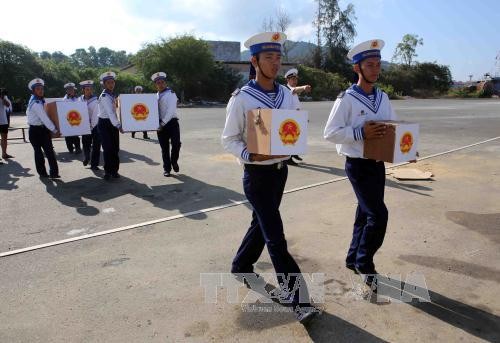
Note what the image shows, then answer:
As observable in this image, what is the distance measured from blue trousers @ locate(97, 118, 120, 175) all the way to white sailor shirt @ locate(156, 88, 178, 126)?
97 centimetres

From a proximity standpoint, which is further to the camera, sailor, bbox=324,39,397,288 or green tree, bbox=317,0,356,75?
green tree, bbox=317,0,356,75

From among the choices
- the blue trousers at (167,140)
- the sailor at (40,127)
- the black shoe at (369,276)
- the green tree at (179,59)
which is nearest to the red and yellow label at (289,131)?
the black shoe at (369,276)

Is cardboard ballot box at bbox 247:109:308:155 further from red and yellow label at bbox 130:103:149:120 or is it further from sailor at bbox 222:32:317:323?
red and yellow label at bbox 130:103:149:120

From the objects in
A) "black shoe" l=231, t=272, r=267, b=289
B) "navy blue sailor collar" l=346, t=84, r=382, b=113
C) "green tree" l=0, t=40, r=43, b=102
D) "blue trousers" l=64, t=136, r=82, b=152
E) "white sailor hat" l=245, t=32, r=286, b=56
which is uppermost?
"green tree" l=0, t=40, r=43, b=102

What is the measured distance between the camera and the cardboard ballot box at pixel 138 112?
26.3 feet

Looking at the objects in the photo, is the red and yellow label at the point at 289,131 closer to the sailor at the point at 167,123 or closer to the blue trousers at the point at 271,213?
the blue trousers at the point at 271,213

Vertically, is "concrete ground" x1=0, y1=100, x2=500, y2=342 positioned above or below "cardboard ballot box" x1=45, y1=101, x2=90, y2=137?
below

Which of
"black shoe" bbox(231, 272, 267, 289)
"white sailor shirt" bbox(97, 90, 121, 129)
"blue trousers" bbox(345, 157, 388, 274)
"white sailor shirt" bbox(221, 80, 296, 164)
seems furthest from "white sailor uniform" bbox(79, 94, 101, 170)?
"blue trousers" bbox(345, 157, 388, 274)

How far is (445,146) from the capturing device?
11.8m

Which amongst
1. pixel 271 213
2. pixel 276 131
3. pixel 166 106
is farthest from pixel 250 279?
pixel 166 106

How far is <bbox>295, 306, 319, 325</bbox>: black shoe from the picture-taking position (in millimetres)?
3113

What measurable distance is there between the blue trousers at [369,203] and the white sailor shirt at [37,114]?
259 inches

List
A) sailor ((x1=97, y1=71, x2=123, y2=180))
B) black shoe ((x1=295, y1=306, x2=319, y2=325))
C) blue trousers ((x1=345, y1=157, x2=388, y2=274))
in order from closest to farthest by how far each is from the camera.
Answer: black shoe ((x1=295, y1=306, x2=319, y2=325)) < blue trousers ((x1=345, y1=157, x2=388, y2=274)) < sailor ((x1=97, y1=71, x2=123, y2=180))

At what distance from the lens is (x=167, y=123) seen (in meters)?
8.48
